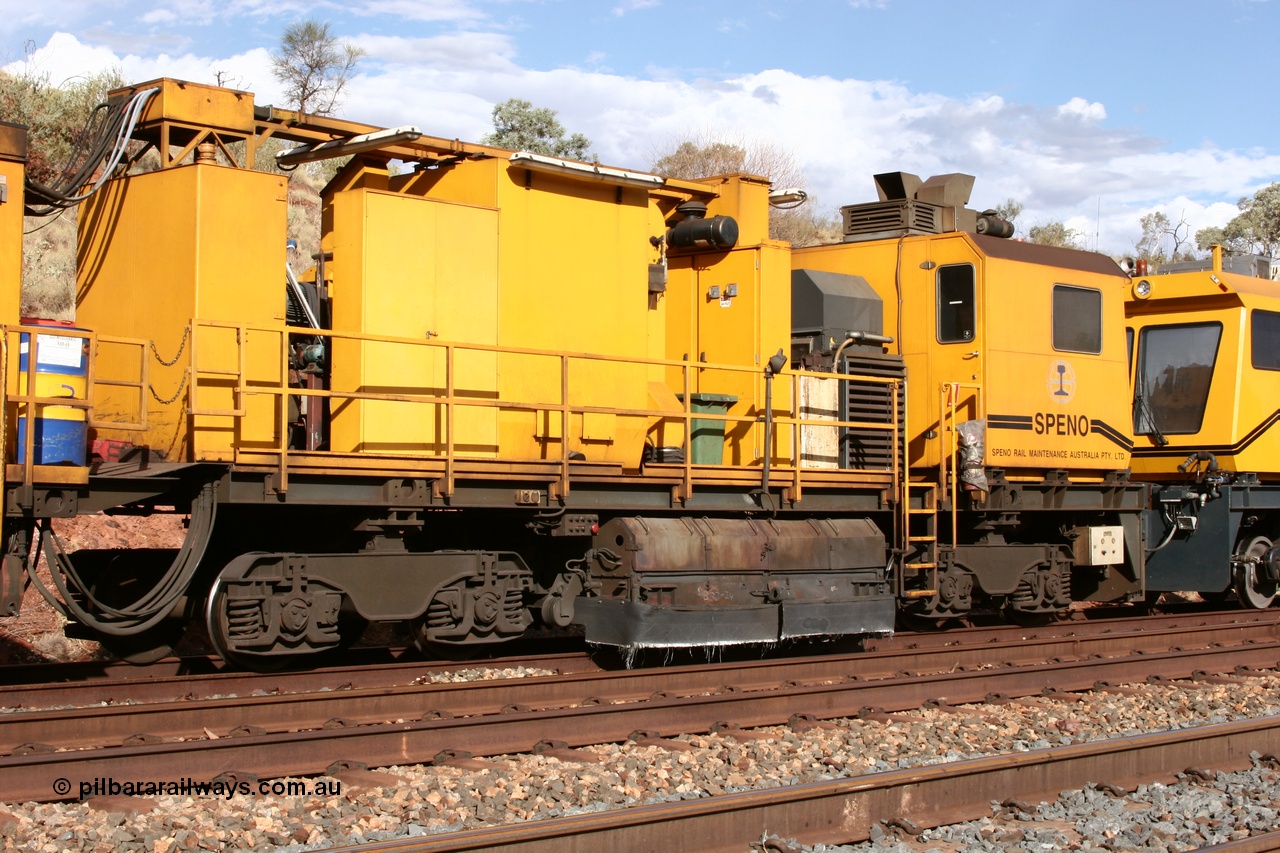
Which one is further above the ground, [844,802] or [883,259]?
[883,259]

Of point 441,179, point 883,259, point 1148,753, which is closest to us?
point 1148,753

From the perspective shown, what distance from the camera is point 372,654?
1049cm

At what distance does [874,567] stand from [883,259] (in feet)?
11.1

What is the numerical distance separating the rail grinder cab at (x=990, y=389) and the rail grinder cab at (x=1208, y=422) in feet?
5.49

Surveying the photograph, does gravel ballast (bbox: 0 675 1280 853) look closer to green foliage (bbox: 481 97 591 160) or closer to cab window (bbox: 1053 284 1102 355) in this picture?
cab window (bbox: 1053 284 1102 355)

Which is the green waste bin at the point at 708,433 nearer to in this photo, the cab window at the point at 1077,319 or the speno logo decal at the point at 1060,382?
the speno logo decal at the point at 1060,382

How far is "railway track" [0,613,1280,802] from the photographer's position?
623cm

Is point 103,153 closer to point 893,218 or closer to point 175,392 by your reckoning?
point 175,392

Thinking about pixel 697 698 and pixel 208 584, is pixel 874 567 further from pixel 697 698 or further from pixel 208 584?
pixel 208 584

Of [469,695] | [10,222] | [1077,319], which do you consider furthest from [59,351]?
[1077,319]

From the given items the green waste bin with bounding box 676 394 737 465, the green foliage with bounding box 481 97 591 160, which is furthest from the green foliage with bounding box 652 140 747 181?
the green waste bin with bounding box 676 394 737 465

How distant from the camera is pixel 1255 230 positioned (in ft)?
187

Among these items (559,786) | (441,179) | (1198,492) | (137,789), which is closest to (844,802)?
(559,786)

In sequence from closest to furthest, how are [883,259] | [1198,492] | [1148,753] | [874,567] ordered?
[1148,753] < [874,567] < [883,259] < [1198,492]
